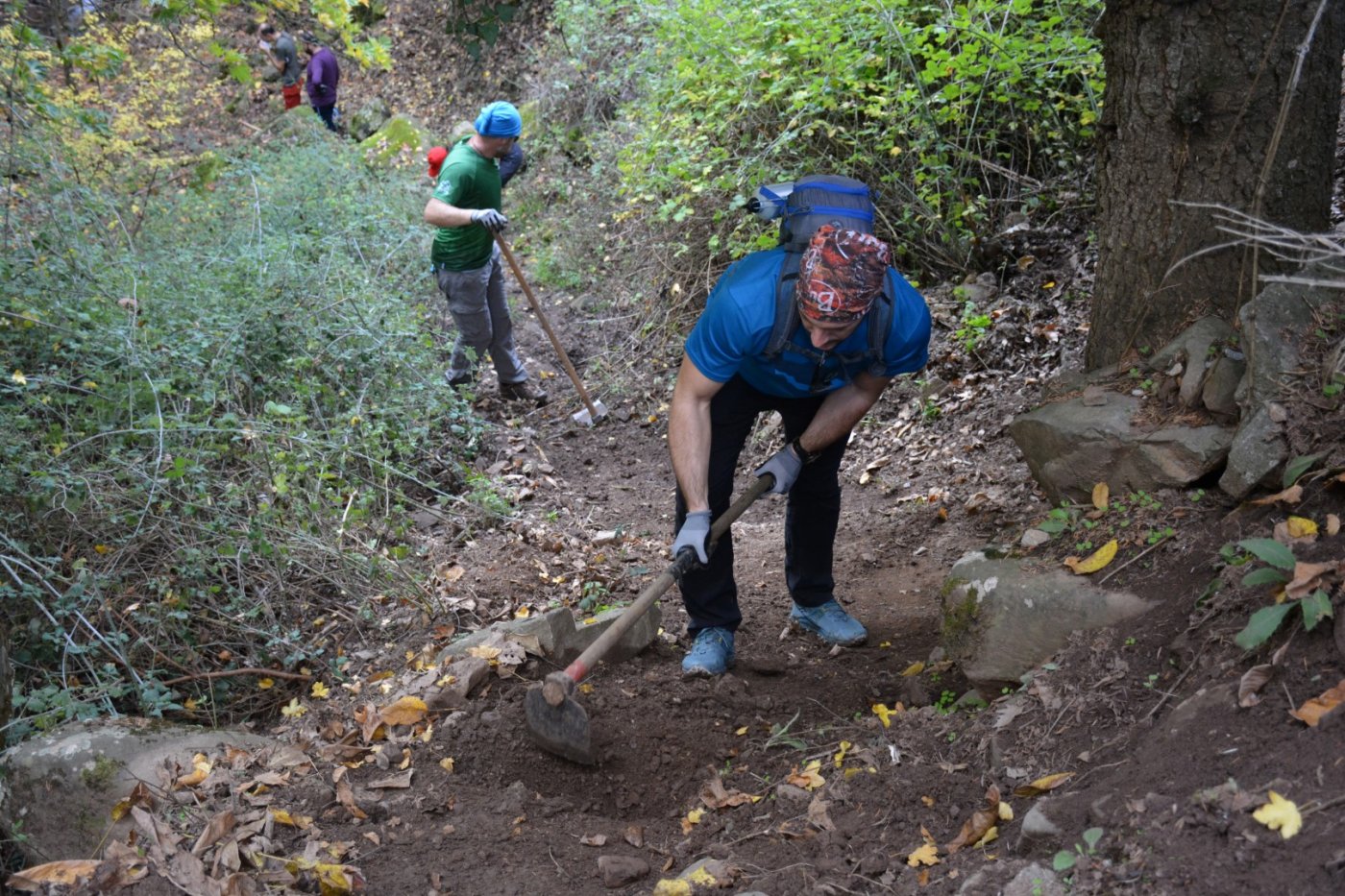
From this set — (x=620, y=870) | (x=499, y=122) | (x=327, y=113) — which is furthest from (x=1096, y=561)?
(x=327, y=113)

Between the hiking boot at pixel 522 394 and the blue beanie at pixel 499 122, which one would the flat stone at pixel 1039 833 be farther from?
the hiking boot at pixel 522 394

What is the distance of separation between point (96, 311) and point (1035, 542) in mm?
4836

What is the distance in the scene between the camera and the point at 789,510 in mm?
4352

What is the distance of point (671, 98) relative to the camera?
8.80 m

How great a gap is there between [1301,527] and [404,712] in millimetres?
2853

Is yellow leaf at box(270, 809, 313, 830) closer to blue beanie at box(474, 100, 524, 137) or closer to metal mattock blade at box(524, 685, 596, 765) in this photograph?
metal mattock blade at box(524, 685, 596, 765)

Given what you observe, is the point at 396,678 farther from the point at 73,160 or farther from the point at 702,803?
the point at 73,160

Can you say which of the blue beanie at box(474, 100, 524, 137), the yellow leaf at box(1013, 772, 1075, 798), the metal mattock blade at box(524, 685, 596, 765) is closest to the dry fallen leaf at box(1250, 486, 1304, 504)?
the yellow leaf at box(1013, 772, 1075, 798)

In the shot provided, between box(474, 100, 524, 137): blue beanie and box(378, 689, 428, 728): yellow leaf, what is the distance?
468 cm

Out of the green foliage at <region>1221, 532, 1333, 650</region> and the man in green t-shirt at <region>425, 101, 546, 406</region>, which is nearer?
the green foliage at <region>1221, 532, 1333, 650</region>

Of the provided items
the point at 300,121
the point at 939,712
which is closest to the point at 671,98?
the point at 939,712

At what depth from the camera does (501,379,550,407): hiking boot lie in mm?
8305

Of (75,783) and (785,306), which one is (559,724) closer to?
(75,783)

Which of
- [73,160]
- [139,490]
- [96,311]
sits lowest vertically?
[139,490]
